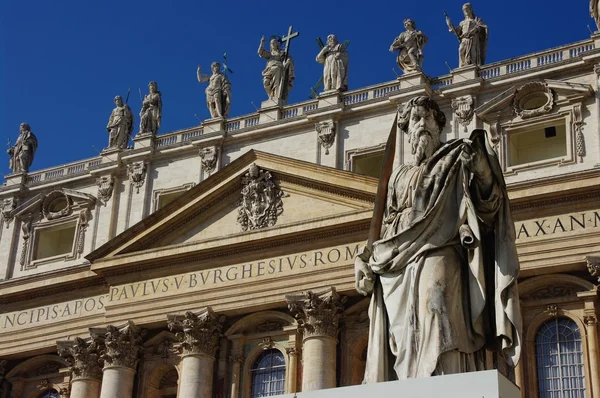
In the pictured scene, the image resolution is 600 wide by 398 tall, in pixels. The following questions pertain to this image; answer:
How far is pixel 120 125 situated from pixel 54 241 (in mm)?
4533

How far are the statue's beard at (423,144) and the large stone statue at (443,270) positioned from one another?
0.02 m

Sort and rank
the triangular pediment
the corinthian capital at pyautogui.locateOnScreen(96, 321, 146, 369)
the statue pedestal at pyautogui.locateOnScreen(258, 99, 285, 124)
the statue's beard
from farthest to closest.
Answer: the statue pedestal at pyautogui.locateOnScreen(258, 99, 285, 124) < the corinthian capital at pyautogui.locateOnScreen(96, 321, 146, 369) < the triangular pediment < the statue's beard

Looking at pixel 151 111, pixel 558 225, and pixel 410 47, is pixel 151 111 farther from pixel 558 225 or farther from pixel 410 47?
pixel 558 225

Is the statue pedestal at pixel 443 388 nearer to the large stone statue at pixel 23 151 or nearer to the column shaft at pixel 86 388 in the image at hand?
the column shaft at pixel 86 388

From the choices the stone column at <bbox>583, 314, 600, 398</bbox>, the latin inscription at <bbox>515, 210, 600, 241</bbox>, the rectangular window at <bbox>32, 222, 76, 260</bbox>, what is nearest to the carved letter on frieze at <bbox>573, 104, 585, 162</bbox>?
the latin inscription at <bbox>515, 210, 600, 241</bbox>

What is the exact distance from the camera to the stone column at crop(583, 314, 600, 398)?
2544 cm

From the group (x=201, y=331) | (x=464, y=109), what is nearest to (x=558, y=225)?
(x=464, y=109)

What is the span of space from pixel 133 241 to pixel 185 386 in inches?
185

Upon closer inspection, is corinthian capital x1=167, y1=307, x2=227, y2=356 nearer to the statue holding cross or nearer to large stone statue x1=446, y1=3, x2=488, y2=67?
the statue holding cross

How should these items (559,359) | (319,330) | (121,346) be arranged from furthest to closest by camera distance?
(121,346)
(319,330)
(559,359)

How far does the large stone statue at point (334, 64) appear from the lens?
32188 mm

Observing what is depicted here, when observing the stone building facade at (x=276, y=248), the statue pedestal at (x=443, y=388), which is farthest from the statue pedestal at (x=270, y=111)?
the statue pedestal at (x=443, y=388)

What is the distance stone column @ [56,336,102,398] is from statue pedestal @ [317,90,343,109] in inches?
365

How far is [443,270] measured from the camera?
6.92 m
